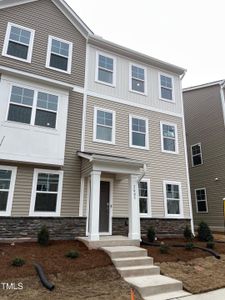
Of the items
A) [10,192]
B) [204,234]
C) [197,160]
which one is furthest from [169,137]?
[10,192]

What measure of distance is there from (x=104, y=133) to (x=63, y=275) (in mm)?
6630

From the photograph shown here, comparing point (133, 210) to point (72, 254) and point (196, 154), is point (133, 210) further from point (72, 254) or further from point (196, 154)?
point (196, 154)

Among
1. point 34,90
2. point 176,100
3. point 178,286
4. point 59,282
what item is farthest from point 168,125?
point 59,282

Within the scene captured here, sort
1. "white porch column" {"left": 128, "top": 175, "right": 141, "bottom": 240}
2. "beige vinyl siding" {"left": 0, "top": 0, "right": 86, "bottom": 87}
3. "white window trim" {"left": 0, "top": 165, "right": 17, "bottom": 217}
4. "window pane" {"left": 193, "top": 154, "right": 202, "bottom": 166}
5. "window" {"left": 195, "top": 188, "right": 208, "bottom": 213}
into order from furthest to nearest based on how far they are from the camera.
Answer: "window pane" {"left": 193, "top": 154, "right": 202, "bottom": 166}, "window" {"left": 195, "top": 188, "right": 208, "bottom": 213}, "beige vinyl siding" {"left": 0, "top": 0, "right": 86, "bottom": 87}, "white porch column" {"left": 128, "top": 175, "right": 141, "bottom": 240}, "white window trim" {"left": 0, "top": 165, "right": 17, "bottom": 217}

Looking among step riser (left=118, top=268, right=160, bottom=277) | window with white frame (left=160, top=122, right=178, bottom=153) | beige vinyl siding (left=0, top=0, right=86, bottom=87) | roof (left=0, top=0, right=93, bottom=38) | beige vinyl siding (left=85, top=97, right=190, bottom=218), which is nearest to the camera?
step riser (left=118, top=268, right=160, bottom=277)

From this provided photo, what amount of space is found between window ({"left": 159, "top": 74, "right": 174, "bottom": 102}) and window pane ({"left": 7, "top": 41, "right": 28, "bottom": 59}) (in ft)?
23.4

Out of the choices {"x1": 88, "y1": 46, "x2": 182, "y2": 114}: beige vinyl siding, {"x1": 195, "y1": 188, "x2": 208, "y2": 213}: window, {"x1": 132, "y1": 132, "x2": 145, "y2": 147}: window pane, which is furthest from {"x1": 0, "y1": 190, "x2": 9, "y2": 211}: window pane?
{"x1": 195, "y1": 188, "x2": 208, "y2": 213}: window

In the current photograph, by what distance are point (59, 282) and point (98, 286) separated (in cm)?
88

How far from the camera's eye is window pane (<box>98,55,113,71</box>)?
12.0m

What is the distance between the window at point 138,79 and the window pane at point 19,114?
5.57 m

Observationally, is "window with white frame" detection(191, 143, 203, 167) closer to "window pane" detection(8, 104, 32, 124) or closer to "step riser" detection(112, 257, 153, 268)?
"step riser" detection(112, 257, 153, 268)

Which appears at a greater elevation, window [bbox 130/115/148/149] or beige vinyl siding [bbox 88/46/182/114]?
beige vinyl siding [bbox 88/46/182/114]

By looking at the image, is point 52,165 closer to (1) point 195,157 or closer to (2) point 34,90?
(2) point 34,90

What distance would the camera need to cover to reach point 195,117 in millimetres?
18125
